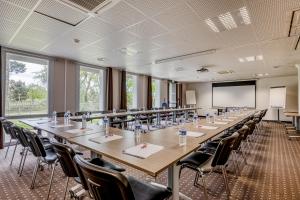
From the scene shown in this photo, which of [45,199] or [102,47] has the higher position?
[102,47]

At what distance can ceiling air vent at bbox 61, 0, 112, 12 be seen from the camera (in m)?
2.46

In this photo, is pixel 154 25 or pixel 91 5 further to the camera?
pixel 154 25

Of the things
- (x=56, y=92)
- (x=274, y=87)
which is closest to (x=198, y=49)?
(x=56, y=92)

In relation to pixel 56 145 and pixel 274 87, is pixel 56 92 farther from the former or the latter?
pixel 274 87

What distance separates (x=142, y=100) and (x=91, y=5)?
23.5 ft

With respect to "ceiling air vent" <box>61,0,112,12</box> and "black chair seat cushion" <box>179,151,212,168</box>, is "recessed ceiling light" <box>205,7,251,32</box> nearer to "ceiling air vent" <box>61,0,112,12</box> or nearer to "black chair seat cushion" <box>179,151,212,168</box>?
"ceiling air vent" <box>61,0,112,12</box>

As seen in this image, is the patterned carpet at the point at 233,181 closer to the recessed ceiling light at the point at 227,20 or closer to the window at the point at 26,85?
the window at the point at 26,85

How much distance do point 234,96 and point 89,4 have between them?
11.7m

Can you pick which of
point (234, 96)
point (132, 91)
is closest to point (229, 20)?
point (132, 91)

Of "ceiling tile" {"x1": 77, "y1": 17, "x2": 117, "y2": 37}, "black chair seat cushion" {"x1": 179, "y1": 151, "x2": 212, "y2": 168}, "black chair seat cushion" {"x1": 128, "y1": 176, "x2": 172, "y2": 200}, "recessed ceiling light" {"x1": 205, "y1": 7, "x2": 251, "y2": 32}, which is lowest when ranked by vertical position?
"black chair seat cushion" {"x1": 128, "y1": 176, "x2": 172, "y2": 200}

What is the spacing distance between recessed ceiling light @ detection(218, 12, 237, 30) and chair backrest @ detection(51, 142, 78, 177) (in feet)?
9.97

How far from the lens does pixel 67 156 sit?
1589 mm

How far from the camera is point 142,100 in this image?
31.4 ft

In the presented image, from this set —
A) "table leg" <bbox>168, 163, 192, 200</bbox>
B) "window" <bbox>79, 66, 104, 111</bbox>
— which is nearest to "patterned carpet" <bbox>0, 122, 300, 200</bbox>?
"table leg" <bbox>168, 163, 192, 200</bbox>
